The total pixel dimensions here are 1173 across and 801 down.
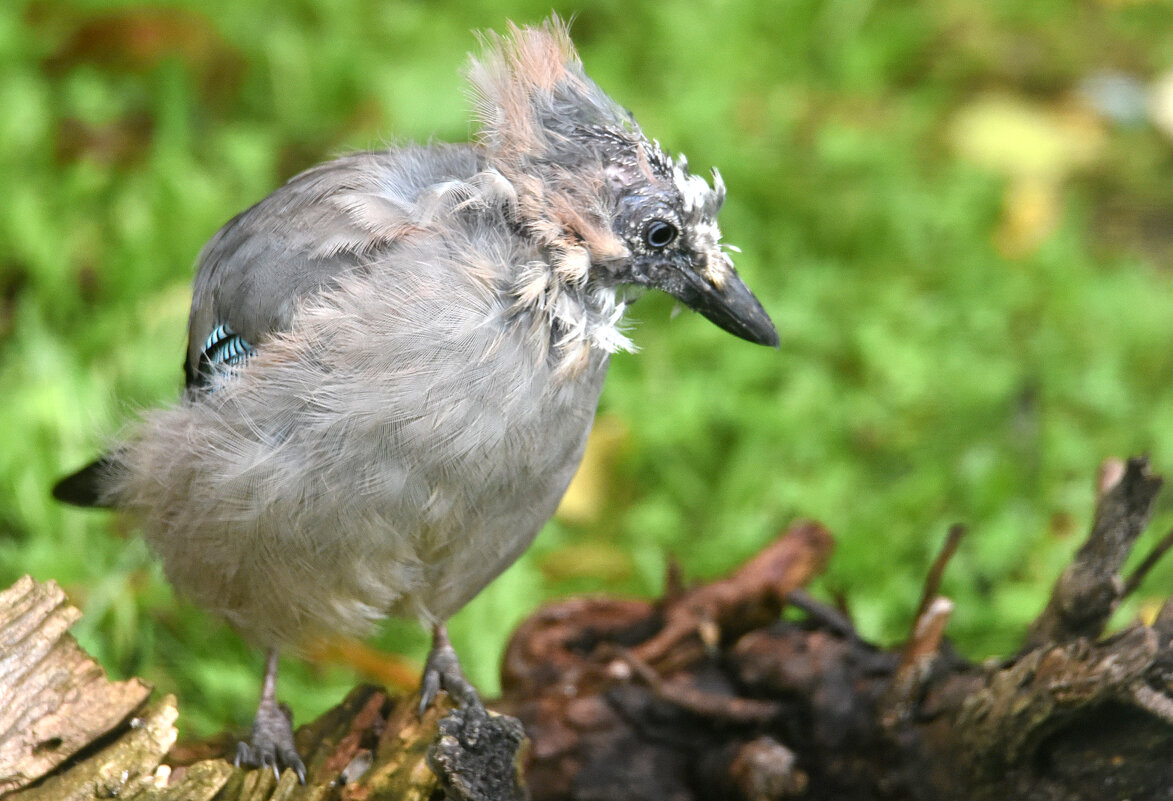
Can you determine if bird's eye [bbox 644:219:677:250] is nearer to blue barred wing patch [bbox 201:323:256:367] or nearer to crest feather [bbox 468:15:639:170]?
crest feather [bbox 468:15:639:170]

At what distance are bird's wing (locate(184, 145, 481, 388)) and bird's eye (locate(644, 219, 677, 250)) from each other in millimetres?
451

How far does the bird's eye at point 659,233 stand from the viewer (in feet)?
9.77

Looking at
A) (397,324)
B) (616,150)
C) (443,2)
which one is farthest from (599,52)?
(397,324)

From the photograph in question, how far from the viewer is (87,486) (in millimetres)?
3590

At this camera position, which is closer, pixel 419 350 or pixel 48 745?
pixel 48 745

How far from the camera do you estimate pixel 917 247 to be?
5.45 m

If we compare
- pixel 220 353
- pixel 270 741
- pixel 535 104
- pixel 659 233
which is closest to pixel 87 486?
pixel 220 353

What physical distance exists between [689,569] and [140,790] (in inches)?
89.9

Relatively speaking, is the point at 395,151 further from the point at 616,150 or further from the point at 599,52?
the point at 599,52

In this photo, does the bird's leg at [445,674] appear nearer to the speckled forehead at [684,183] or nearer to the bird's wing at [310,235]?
the bird's wing at [310,235]

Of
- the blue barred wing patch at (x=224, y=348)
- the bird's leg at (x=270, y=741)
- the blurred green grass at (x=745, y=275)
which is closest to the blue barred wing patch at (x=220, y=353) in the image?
the blue barred wing patch at (x=224, y=348)

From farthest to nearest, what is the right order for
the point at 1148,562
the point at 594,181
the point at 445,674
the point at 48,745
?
the point at 445,674
the point at 1148,562
the point at 594,181
the point at 48,745

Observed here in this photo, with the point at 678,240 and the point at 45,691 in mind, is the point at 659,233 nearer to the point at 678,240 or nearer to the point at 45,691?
the point at 678,240

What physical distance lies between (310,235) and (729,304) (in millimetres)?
1025
